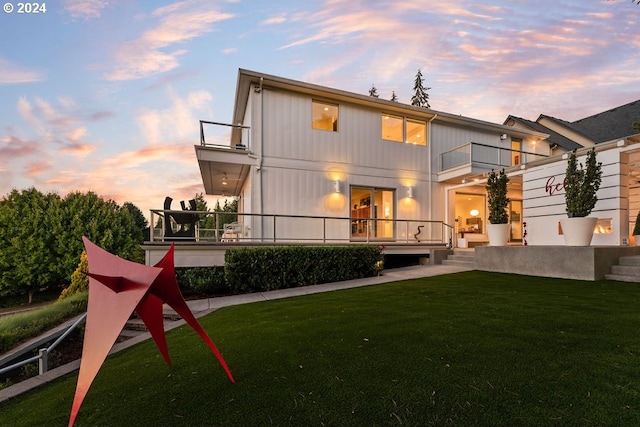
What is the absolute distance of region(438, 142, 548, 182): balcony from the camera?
39.6 feet

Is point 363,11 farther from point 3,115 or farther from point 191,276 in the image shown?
point 3,115

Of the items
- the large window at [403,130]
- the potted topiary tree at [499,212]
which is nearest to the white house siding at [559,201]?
the potted topiary tree at [499,212]

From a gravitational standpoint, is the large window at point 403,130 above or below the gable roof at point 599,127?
below

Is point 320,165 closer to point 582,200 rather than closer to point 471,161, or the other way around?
point 471,161

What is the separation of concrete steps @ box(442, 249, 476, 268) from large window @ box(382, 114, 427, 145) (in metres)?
4.94

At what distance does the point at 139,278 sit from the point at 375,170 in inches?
435

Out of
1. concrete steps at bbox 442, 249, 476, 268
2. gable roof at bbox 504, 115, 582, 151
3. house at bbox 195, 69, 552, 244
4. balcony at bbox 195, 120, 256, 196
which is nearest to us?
balcony at bbox 195, 120, 256, 196

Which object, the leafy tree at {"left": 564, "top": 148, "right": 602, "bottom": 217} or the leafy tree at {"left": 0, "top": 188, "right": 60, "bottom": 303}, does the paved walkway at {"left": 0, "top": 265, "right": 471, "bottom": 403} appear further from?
the leafy tree at {"left": 0, "top": 188, "right": 60, "bottom": 303}

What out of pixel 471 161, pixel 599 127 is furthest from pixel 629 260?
pixel 599 127

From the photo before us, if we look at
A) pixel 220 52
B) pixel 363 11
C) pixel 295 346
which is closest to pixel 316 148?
pixel 363 11

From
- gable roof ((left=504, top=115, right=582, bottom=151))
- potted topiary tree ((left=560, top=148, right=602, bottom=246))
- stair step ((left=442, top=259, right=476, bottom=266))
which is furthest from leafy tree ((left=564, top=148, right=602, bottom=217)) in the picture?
gable roof ((left=504, top=115, right=582, bottom=151))

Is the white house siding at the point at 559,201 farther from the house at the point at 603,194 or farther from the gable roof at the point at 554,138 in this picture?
the gable roof at the point at 554,138

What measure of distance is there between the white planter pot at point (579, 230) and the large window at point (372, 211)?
218 inches

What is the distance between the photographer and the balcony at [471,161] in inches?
475
